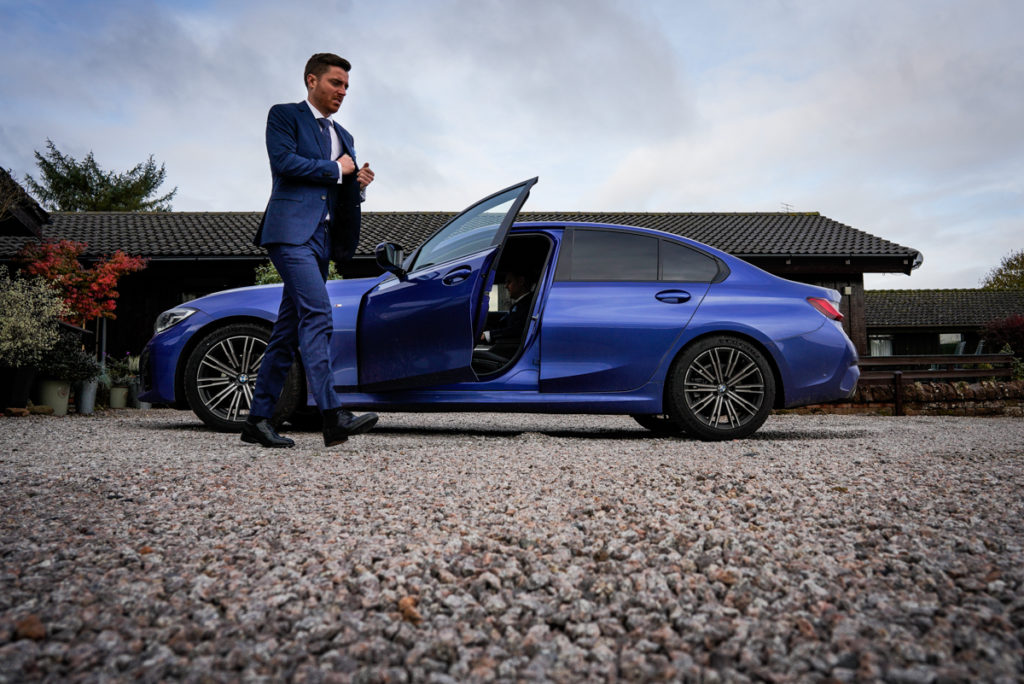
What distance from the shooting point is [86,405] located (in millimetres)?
6660

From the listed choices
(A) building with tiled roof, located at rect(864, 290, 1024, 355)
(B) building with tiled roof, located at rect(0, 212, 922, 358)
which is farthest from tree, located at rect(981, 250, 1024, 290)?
(B) building with tiled roof, located at rect(0, 212, 922, 358)

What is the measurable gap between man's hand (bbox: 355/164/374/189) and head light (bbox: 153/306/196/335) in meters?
1.57

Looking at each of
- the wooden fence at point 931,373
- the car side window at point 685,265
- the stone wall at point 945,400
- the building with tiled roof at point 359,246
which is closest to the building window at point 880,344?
the building with tiled roof at point 359,246

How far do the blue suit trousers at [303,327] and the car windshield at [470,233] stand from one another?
837 mm

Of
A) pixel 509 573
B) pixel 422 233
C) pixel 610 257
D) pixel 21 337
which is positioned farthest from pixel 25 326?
pixel 422 233

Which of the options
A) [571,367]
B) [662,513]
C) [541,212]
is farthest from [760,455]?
[541,212]

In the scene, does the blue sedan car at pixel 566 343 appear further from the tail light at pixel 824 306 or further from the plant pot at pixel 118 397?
the plant pot at pixel 118 397

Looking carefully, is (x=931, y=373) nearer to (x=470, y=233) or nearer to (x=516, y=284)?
(x=516, y=284)

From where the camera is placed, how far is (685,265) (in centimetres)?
427

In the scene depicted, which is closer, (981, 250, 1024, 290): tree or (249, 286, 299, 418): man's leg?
(249, 286, 299, 418): man's leg

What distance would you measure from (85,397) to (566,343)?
17.4 feet

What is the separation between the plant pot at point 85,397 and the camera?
6.61 meters

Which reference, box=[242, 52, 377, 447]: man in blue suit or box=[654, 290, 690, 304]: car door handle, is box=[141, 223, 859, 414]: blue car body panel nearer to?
box=[654, 290, 690, 304]: car door handle

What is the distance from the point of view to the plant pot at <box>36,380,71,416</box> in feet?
20.5
